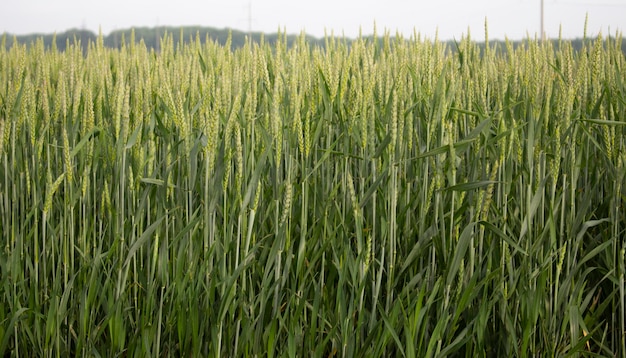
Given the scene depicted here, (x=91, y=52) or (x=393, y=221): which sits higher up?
(x=91, y=52)

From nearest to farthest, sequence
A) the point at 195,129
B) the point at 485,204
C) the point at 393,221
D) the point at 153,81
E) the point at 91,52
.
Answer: the point at 393,221, the point at 485,204, the point at 195,129, the point at 153,81, the point at 91,52

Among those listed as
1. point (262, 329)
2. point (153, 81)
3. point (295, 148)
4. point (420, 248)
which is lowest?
point (262, 329)

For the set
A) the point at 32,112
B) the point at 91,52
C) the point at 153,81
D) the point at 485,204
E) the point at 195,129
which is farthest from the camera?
the point at 91,52

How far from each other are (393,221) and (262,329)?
40 centimetres

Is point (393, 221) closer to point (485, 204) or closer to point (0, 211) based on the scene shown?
point (485, 204)

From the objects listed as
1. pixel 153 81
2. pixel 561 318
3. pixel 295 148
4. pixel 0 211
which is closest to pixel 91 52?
pixel 153 81

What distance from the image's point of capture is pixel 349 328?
162 centimetres

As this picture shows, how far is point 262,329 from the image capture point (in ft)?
5.60

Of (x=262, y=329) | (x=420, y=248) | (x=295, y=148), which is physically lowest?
(x=262, y=329)

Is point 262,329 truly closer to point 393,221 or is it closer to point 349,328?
point 349,328

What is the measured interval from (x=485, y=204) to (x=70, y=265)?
1.02m

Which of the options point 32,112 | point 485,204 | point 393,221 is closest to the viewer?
point 393,221

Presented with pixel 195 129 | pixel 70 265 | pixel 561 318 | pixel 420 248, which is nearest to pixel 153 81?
pixel 195 129

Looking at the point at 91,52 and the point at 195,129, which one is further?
the point at 91,52
